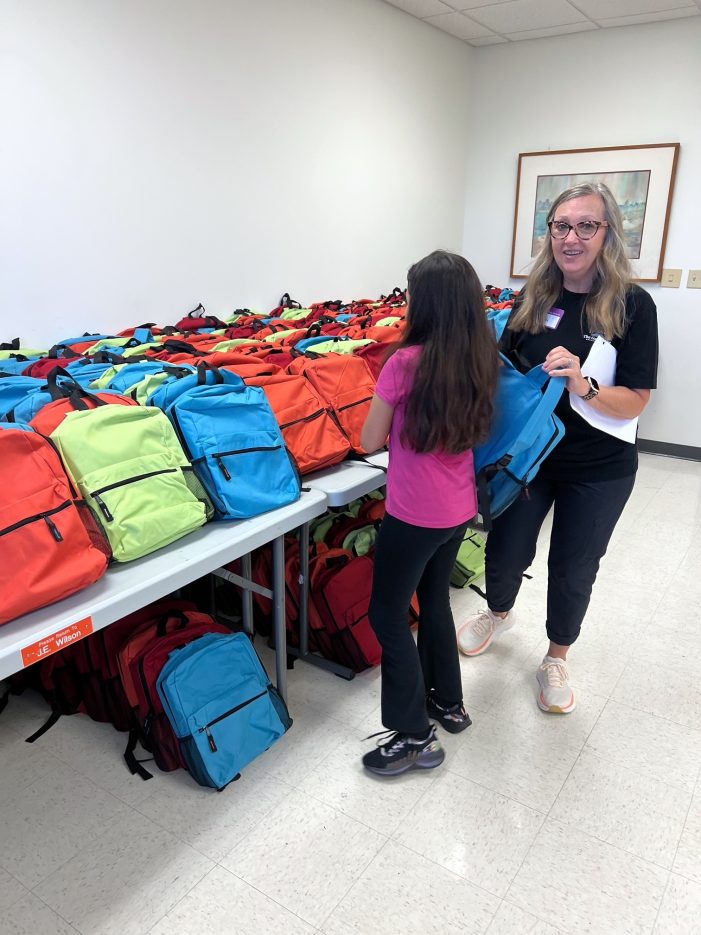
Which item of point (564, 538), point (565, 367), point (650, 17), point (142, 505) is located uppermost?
point (650, 17)

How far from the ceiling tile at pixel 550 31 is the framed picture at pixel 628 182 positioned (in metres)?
0.77

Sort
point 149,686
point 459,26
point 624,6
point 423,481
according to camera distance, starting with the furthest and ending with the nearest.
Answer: point 459,26
point 624,6
point 149,686
point 423,481

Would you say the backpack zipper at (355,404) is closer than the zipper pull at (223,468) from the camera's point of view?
No

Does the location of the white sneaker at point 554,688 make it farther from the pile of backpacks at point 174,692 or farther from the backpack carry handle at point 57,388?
the backpack carry handle at point 57,388

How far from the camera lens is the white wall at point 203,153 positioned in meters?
2.61

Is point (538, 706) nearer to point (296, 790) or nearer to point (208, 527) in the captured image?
point (296, 790)

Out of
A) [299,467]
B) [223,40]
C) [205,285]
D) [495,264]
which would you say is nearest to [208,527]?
[299,467]

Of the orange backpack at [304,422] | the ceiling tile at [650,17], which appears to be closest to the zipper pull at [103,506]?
the orange backpack at [304,422]

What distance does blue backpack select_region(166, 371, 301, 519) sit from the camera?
178cm

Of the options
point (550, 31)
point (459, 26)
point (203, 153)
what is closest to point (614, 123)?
point (550, 31)

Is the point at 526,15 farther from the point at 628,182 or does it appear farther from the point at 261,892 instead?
the point at 261,892

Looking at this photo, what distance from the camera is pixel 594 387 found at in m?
1.73

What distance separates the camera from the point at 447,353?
4.75ft

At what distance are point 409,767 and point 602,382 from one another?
1.20m
